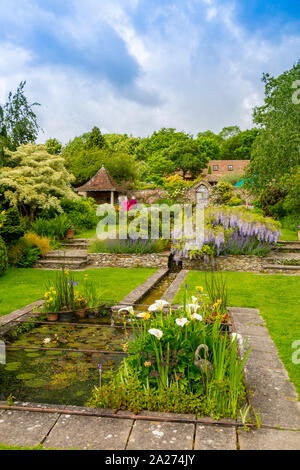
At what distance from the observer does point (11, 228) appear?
30.4ft

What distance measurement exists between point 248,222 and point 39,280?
573 centimetres

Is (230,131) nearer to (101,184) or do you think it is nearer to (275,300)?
(101,184)

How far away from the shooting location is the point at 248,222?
32.2 feet

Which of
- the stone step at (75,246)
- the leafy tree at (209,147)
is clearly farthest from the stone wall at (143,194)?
the leafy tree at (209,147)

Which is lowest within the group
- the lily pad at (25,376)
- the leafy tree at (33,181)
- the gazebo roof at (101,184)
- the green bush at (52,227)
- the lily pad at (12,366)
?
the lily pad at (12,366)

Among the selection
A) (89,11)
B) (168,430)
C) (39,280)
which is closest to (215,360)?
(168,430)

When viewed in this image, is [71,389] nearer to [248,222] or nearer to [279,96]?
[248,222]

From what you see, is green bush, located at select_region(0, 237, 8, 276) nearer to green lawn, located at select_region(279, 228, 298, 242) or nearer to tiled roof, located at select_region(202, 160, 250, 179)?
green lawn, located at select_region(279, 228, 298, 242)

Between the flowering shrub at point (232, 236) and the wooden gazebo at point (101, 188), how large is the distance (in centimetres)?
1543

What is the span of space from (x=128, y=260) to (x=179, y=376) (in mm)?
7474

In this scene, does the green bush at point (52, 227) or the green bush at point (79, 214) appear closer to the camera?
the green bush at point (52, 227)

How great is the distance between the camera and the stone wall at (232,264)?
951cm

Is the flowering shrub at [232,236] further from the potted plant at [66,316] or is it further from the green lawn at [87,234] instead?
the green lawn at [87,234]

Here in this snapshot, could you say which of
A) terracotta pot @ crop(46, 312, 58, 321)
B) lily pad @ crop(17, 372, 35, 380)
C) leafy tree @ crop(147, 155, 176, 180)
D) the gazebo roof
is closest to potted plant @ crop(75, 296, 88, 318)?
terracotta pot @ crop(46, 312, 58, 321)
